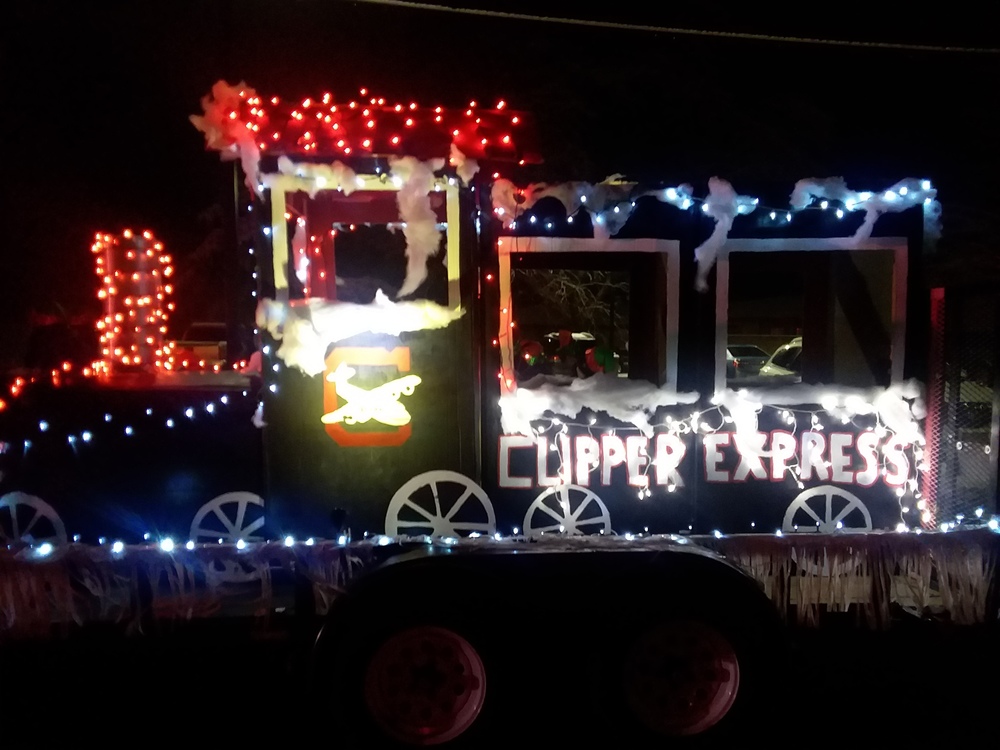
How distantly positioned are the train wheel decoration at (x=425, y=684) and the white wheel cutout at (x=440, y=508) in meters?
1.00

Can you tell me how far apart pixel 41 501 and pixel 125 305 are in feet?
7.01

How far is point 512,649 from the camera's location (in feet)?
12.2

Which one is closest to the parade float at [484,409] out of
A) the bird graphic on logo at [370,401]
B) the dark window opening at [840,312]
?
the bird graphic on logo at [370,401]

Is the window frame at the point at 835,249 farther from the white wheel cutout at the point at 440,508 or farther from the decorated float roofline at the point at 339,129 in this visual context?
the white wheel cutout at the point at 440,508

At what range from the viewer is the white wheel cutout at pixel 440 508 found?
462 cm

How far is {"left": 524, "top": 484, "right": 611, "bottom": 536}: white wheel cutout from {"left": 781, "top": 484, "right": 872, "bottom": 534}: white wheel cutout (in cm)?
118

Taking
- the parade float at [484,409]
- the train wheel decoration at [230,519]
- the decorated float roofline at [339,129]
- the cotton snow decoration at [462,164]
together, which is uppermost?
the decorated float roofline at [339,129]

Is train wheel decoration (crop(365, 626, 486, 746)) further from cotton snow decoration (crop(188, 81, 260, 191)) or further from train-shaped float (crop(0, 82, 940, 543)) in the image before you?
cotton snow decoration (crop(188, 81, 260, 191))

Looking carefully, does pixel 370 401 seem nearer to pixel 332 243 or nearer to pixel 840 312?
pixel 332 243

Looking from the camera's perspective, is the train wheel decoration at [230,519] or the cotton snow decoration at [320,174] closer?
the cotton snow decoration at [320,174]

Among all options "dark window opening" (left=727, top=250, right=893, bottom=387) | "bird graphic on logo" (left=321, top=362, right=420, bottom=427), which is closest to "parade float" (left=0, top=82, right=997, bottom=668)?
"bird graphic on logo" (left=321, top=362, right=420, bottom=427)

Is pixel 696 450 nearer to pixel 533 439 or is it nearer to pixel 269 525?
pixel 533 439

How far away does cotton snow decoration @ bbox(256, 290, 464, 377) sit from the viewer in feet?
14.6

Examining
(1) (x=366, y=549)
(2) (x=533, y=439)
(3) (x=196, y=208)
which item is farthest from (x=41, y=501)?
(3) (x=196, y=208)
